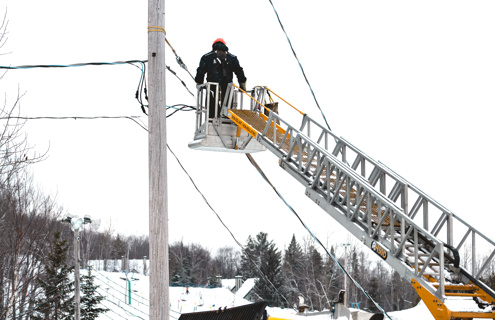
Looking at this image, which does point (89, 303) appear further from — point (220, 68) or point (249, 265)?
point (249, 265)

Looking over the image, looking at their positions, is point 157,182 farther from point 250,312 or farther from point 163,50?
point 250,312

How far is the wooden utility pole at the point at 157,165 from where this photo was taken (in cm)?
743

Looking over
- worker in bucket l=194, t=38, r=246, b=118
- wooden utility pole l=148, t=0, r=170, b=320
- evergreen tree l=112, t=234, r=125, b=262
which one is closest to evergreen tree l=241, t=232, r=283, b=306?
evergreen tree l=112, t=234, r=125, b=262

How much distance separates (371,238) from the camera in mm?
9695

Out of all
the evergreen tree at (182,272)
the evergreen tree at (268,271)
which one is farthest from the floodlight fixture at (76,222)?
the evergreen tree at (182,272)

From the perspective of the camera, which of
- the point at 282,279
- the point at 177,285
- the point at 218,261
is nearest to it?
the point at 282,279

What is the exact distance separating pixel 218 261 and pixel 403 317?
79.5 meters

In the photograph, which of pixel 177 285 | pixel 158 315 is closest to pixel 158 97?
pixel 158 315

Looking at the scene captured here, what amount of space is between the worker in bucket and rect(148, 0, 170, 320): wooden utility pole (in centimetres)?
538

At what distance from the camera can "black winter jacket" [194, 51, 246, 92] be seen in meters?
13.4

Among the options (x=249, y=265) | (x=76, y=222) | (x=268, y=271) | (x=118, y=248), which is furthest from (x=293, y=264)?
(x=76, y=222)

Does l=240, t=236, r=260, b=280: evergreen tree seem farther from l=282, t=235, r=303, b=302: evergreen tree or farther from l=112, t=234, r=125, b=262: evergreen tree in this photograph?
l=112, t=234, r=125, b=262: evergreen tree

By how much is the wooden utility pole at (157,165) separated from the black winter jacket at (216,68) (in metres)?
5.37

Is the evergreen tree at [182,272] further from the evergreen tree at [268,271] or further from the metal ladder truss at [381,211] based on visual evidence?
the metal ladder truss at [381,211]
